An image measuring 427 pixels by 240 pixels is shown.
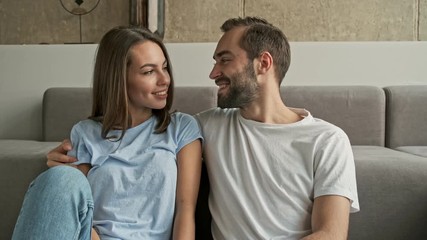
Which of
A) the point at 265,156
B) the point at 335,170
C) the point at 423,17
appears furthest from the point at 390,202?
the point at 423,17

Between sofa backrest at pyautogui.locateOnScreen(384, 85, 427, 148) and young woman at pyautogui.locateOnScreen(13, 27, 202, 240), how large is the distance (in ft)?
3.64

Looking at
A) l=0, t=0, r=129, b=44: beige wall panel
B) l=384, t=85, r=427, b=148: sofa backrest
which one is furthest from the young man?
l=0, t=0, r=129, b=44: beige wall panel

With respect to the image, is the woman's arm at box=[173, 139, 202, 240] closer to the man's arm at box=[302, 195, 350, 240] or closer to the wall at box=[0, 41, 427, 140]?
the man's arm at box=[302, 195, 350, 240]

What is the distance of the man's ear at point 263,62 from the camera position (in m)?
1.20

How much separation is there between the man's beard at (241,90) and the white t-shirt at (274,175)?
0.23ft

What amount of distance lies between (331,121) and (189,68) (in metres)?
0.81

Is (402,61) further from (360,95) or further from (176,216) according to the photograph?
(176,216)

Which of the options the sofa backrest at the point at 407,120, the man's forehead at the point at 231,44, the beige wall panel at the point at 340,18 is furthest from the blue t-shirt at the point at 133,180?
the beige wall panel at the point at 340,18

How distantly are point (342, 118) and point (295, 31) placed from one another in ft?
2.14

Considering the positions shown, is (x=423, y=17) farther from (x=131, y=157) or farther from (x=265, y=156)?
(x=131, y=157)

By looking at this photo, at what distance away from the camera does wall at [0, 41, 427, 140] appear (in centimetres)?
207

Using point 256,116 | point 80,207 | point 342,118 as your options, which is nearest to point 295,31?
point 342,118

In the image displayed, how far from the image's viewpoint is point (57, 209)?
87 cm

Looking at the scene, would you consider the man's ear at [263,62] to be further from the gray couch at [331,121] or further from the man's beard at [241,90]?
the gray couch at [331,121]
